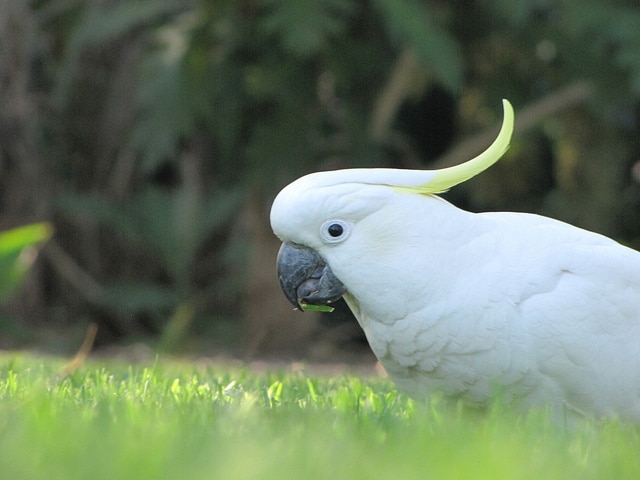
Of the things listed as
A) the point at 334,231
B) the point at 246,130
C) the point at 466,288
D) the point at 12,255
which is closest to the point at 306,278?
the point at 334,231

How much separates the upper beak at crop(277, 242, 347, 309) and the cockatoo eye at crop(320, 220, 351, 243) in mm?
73

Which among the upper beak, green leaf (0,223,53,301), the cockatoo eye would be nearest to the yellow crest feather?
the cockatoo eye

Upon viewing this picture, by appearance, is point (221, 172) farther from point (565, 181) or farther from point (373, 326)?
point (373, 326)

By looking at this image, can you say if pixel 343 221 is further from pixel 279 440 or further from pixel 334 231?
pixel 279 440

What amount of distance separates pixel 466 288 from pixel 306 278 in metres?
0.43

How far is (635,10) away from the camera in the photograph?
5.13m

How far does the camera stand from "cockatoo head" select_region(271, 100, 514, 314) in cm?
232

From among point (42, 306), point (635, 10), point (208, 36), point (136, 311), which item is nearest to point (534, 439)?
point (635, 10)

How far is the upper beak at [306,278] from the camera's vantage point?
236 cm

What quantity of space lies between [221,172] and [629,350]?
4.84 m

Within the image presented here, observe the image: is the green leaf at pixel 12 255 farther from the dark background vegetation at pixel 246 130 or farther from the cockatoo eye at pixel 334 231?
the cockatoo eye at pixel 334 231

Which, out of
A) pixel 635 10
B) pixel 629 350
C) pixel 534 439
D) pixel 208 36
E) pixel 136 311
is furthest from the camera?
pixel 136 311

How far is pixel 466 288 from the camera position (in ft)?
7.27

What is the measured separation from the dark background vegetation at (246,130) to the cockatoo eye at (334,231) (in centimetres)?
277
